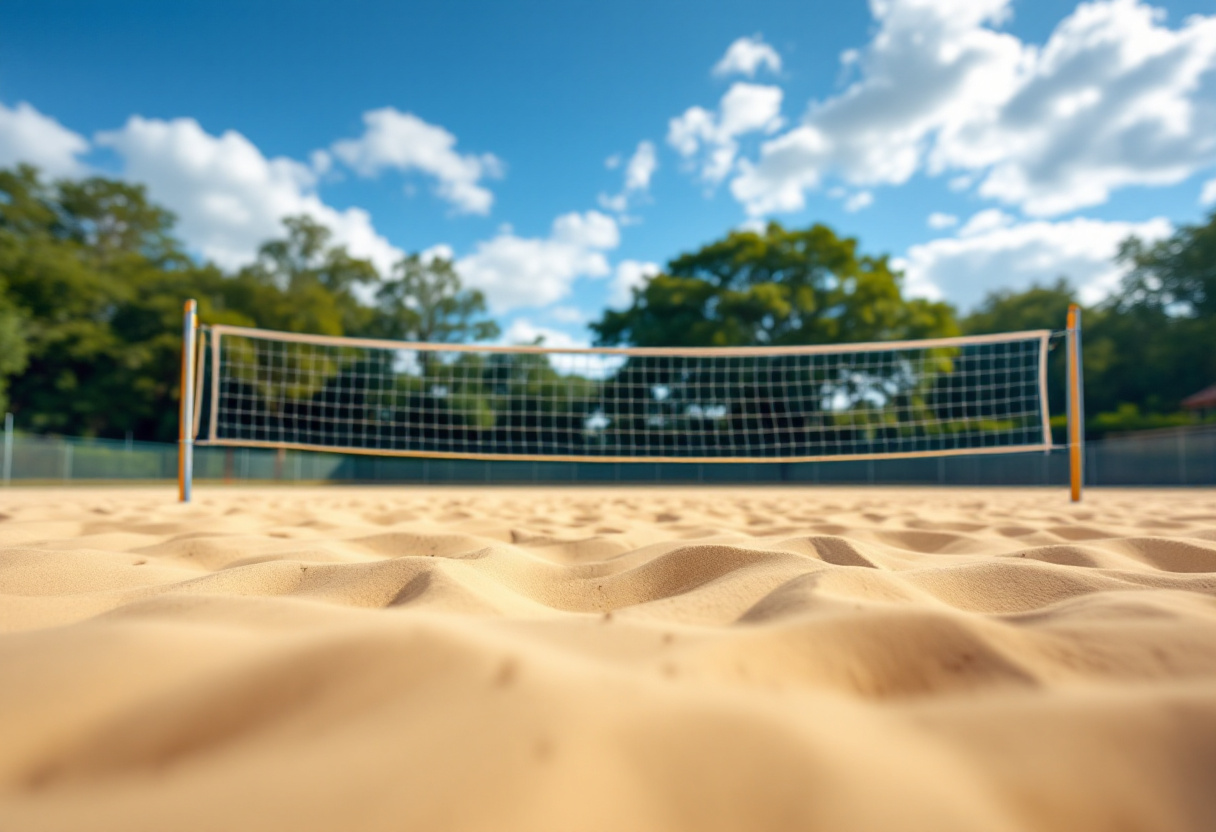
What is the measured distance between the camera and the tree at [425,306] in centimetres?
2486

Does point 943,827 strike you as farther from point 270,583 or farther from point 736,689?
point 270,583

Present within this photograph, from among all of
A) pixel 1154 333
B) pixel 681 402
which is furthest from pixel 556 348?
pixel 1154 333

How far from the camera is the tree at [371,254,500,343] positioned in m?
24.9

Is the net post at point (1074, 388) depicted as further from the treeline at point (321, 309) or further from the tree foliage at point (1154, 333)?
the tree foliage at point (1154, 333)

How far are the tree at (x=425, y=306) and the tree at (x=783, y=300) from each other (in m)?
7.55

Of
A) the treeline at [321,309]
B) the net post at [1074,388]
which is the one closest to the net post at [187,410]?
the net post at [1074,388]

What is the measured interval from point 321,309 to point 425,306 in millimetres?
3803

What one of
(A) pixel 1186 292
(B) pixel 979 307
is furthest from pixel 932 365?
(B) pixel 979 307

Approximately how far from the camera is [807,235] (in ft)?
65.4

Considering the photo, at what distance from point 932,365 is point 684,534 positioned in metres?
18.6

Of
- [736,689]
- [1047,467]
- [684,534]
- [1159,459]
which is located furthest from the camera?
[1047,467]

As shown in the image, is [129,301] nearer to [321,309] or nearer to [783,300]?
[321,309]

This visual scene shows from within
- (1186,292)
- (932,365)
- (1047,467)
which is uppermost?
(1186,292)

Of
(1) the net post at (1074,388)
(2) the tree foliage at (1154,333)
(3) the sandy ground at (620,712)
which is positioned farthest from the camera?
(2) the tree foliage at (1154,333)
